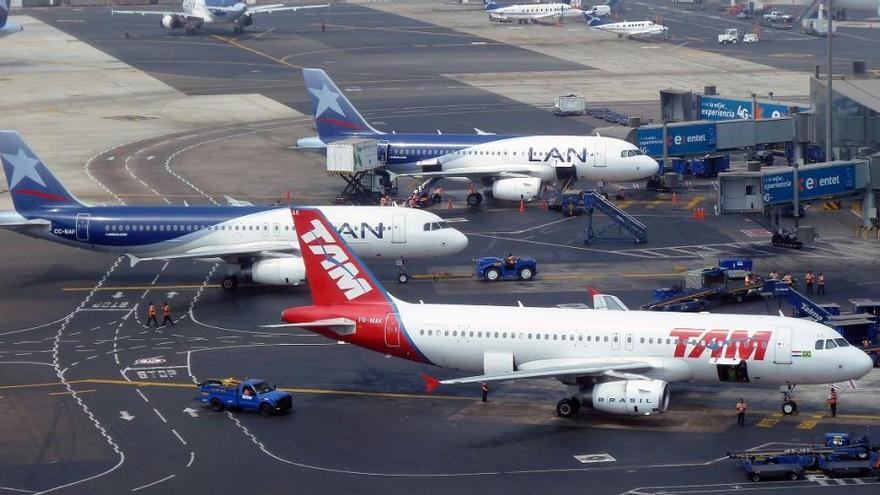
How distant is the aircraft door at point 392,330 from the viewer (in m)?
64.2

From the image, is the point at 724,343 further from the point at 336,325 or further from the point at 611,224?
the point at 611,224

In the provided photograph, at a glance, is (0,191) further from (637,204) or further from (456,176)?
(637,204)

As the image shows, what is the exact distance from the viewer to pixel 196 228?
284ft

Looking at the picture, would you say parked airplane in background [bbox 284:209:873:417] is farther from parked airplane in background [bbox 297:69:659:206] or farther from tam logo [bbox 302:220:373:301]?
parked airplane in background [bbox 297:69:659:206]

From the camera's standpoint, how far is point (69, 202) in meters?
87.7

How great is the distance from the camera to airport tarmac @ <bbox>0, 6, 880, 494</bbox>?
5516 centimetres

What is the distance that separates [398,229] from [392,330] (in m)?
22.4

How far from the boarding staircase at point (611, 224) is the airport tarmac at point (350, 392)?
1080 millimetres

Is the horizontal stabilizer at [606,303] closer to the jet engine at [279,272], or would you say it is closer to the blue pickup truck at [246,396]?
the blue pickup truck at [246,396]

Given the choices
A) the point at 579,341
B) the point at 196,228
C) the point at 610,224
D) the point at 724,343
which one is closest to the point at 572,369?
the point at 579,341

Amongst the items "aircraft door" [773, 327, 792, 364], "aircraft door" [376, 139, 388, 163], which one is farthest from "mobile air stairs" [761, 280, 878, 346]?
"aircraft door" [376, 139, 388, 163]

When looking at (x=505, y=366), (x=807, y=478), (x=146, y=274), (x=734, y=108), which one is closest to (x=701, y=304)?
(x=505, y=366)

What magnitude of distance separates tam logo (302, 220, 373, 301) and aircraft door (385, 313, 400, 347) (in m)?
1.82

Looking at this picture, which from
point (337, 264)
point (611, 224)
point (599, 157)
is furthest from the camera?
point (599, 157)
